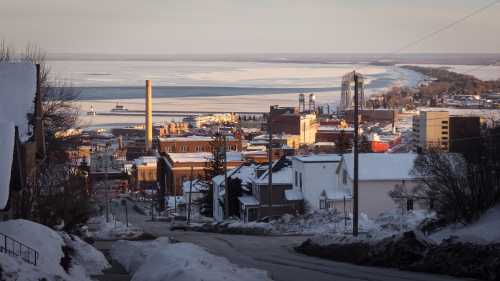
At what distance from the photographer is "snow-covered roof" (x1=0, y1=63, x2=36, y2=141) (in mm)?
22406

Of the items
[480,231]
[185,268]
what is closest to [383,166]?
[480,231]

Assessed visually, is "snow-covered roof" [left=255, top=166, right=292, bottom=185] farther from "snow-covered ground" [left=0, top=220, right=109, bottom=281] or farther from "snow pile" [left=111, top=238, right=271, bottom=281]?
"snow pile" [left=111, top=238, right=271, bottom=281]

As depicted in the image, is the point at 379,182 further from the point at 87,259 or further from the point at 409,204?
the point at 87,259

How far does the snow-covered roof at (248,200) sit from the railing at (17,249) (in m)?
36.2

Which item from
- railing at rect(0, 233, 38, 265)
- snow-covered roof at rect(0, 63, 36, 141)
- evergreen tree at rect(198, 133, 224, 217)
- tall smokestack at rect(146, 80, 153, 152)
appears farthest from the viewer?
tall smokestack at rect(146, 80, 153, 152)

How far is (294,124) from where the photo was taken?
130250 mm

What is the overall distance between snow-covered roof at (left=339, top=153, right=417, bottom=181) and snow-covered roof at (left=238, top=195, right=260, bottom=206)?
9101 millimetres

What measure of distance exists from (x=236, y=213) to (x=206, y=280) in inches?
1730

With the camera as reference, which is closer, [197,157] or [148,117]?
[197,157]

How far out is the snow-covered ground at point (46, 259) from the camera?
515 inches

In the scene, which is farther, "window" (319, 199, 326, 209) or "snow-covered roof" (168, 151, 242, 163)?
"snow-covered roof" (168, 151, 242, 163)

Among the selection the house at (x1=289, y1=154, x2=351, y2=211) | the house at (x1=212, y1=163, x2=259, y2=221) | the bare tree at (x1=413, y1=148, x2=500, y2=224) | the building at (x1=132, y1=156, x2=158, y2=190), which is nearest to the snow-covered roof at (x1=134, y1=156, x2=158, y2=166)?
the building at (x1=132, y1=156, x2=158, y2=190)

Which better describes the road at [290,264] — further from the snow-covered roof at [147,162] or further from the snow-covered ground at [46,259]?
the snow-covered roof at [147,162]

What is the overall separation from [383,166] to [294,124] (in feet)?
282
